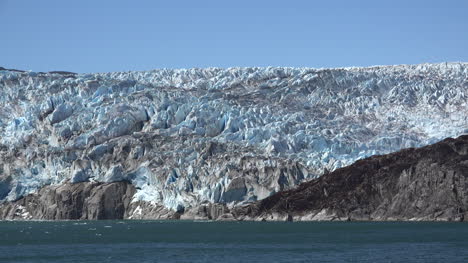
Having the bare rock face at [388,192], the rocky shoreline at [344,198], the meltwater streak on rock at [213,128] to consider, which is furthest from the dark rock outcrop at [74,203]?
the bare rock face at [388,192]

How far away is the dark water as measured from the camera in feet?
162

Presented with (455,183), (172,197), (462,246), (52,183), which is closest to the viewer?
(462,246)

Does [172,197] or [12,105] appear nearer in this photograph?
[172,197]

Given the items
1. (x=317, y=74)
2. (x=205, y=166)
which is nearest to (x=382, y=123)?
(x=317, y=74)

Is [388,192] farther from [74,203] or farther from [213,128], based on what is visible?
[74,203]

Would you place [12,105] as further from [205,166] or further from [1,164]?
[205,166]

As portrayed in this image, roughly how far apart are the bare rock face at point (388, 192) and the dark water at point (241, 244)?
247cm

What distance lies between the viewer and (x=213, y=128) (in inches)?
4003

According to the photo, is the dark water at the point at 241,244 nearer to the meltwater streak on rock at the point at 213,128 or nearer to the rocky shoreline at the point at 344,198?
the rocky shoreline at the point at 344,198

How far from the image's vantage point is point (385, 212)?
3314 inches

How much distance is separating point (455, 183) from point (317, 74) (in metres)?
37.2

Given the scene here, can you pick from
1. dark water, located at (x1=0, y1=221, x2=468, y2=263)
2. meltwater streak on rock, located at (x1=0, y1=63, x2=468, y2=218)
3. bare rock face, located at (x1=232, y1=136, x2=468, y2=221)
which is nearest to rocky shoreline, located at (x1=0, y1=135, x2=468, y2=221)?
bare rock face, located at (x1=232, y1=136, x2=468, y2=221)

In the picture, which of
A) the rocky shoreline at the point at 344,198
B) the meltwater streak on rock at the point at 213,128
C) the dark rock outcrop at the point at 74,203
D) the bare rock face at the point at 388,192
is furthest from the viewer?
the dark rock outcrop at the point at 74,203

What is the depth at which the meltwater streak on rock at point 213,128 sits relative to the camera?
9325cm
